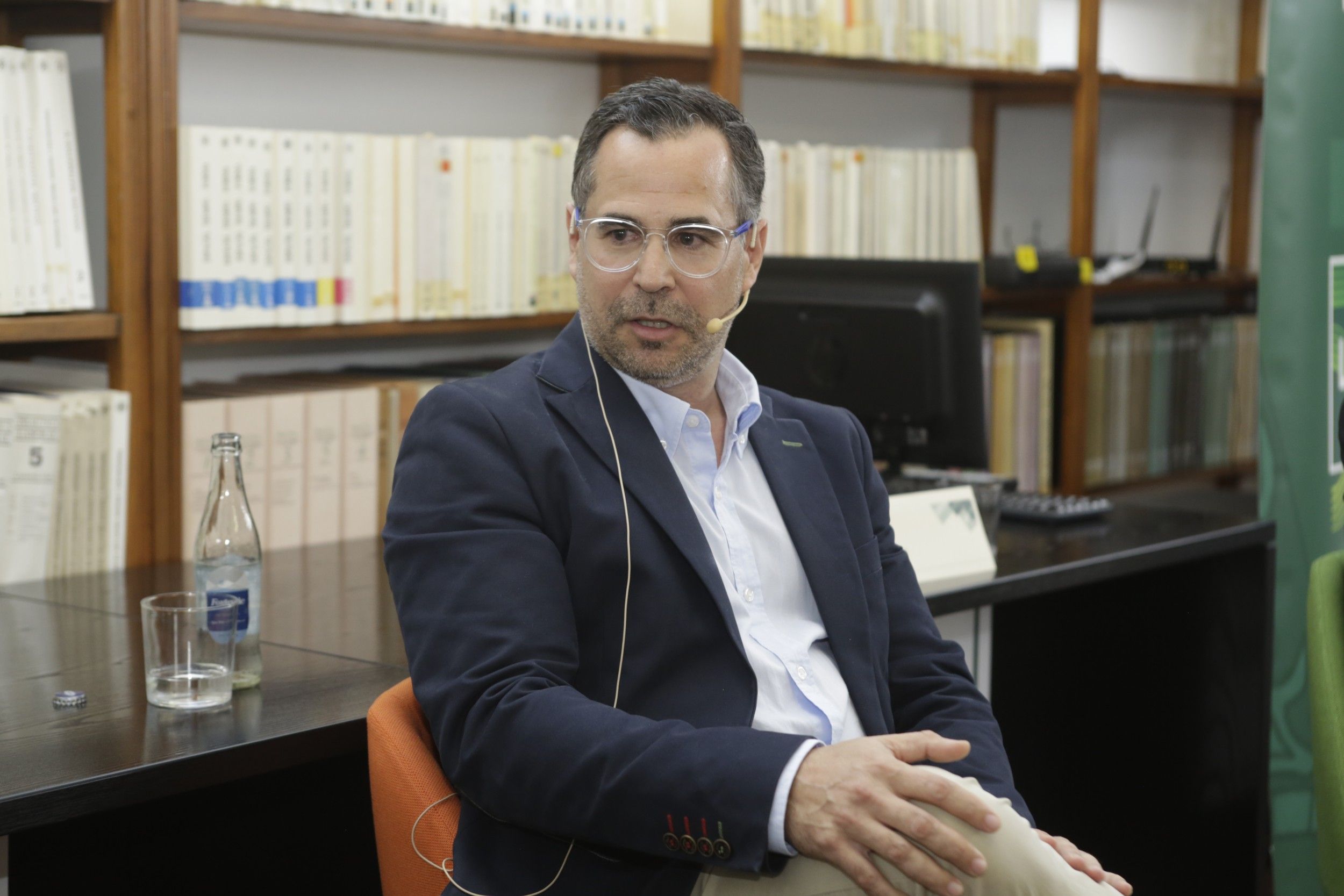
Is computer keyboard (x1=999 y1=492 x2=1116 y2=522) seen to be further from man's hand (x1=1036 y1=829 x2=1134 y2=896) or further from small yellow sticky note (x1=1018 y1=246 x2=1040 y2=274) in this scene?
man's hand (x1=1036 y1=829 x2=1134 y2=896)

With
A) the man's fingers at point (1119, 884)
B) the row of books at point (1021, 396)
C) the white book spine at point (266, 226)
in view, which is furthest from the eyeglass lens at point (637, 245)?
the row of books at point (1021, 396)

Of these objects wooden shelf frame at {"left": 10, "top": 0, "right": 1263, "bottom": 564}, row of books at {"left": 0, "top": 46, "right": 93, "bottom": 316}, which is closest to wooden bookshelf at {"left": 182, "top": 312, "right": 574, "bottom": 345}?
Result: wooden shelf frame at {"left": 10, "top": 0, "right": 1263, "bottom": 564}

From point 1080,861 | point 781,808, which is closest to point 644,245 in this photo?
point 781,808

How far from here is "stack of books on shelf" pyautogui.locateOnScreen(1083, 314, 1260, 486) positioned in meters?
3.96

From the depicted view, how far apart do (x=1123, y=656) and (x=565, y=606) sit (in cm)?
168

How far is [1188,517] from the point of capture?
9.12 ft

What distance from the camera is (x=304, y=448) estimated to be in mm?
2588

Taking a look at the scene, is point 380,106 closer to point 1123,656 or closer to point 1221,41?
point 1123,656

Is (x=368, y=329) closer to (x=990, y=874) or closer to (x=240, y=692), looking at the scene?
Answer: (x=240, y=692)

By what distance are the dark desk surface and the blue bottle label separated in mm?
71

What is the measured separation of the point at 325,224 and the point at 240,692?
44.9 inches

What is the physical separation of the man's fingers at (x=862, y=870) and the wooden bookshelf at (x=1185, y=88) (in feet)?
9.68

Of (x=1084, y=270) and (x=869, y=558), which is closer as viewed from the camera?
(x=869, y=558)

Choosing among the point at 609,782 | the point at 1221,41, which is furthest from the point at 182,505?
the point at 1221,41
